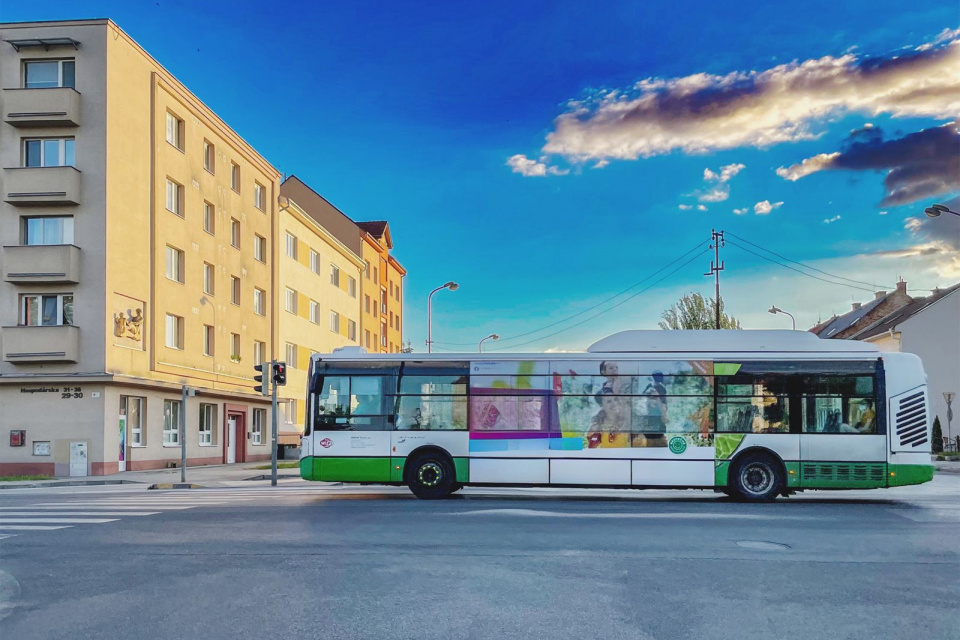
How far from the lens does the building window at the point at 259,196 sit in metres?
44.2

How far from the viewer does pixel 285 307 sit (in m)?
47.1

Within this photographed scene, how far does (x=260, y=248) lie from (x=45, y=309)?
613 inches

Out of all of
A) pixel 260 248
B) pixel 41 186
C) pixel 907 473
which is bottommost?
pixel 907 473

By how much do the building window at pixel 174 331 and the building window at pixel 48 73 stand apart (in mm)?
8774

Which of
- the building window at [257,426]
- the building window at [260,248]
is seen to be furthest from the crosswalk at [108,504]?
the building window at [260,248]

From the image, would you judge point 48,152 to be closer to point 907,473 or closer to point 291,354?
point 291,354

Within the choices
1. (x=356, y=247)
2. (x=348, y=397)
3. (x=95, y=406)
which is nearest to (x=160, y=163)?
(x=95, y=406)

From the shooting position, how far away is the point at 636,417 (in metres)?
17.5


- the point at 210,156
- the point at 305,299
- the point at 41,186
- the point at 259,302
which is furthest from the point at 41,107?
the point at 305,299

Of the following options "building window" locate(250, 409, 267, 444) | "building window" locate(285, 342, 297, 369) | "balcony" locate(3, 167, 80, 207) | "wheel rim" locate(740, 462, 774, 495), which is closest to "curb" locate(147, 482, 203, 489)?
"balcony" locate(3, 167, 80, 207)

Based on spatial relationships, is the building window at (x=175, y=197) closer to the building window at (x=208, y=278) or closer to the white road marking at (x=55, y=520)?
the building window at (x=208, y=278)

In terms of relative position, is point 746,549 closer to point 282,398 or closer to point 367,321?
point 282,398

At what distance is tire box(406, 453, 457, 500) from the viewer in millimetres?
17750

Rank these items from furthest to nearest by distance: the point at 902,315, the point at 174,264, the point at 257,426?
the point at 902,315 < the point at 257,426 < the point at 174,264
